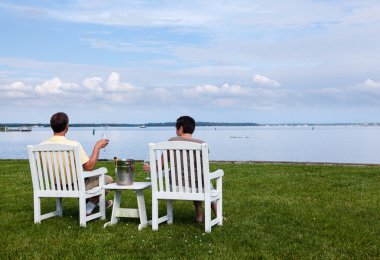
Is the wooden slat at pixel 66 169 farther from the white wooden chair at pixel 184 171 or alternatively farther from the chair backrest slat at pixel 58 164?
the white wooden chair at pixel 184 171

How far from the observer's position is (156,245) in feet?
22.8

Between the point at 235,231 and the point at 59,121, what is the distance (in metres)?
3.30

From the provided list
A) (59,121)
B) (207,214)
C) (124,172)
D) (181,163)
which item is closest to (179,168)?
(181,163)

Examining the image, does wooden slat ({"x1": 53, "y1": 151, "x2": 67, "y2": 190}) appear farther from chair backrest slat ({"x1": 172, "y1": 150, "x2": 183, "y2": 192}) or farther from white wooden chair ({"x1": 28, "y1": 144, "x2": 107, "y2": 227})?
chair backrest slat ({"x1": 172, "y1": 150, "x2": 183, "y2": 192})

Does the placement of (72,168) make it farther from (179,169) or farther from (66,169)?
(179,169)

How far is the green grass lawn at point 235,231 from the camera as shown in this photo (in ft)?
21.8

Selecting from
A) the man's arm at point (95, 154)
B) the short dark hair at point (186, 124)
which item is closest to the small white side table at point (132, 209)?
the man's arm at point (95, 154)

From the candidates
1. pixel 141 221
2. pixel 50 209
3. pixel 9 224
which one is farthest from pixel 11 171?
pixel 141 221

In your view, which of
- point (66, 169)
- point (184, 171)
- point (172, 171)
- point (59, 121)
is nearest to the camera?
point (184, 171)

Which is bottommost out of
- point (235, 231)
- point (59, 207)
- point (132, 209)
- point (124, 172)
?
point (235, 231)

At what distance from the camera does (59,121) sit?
26.9ft

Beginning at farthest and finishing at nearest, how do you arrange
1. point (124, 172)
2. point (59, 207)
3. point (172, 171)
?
point (59, 207)
point (124, 172)
point (172, 171)

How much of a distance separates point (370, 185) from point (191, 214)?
5.99m

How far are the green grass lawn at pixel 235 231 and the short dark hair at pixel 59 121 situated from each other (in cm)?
158
